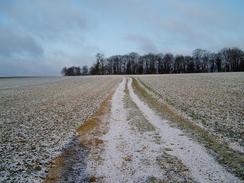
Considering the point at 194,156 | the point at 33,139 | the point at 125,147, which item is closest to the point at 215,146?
the point at 194,156

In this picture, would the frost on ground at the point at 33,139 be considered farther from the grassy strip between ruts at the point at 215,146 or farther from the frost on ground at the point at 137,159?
the grassy strip between ruts at the point at 215,146

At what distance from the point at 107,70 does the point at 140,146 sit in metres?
136

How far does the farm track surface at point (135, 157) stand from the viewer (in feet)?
22.2

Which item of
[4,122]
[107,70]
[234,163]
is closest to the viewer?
[234,163]

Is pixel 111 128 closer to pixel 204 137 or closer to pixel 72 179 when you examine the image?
pixel 204 137

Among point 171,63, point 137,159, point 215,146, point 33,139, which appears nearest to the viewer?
point 137,159

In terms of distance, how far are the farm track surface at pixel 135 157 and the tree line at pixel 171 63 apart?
11965 centimetres

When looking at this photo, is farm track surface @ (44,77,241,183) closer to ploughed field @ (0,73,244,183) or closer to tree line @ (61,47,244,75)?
ploughed field @ (0,73,244,183)

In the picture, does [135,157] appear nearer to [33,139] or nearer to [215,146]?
[215,146]

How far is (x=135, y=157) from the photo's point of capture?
8219 mm

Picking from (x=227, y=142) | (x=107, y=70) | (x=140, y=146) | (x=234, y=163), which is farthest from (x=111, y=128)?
(x=107, y=70)

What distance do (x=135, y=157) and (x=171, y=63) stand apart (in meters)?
134

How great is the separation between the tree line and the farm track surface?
119653 millimetres

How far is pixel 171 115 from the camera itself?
15016 mm
